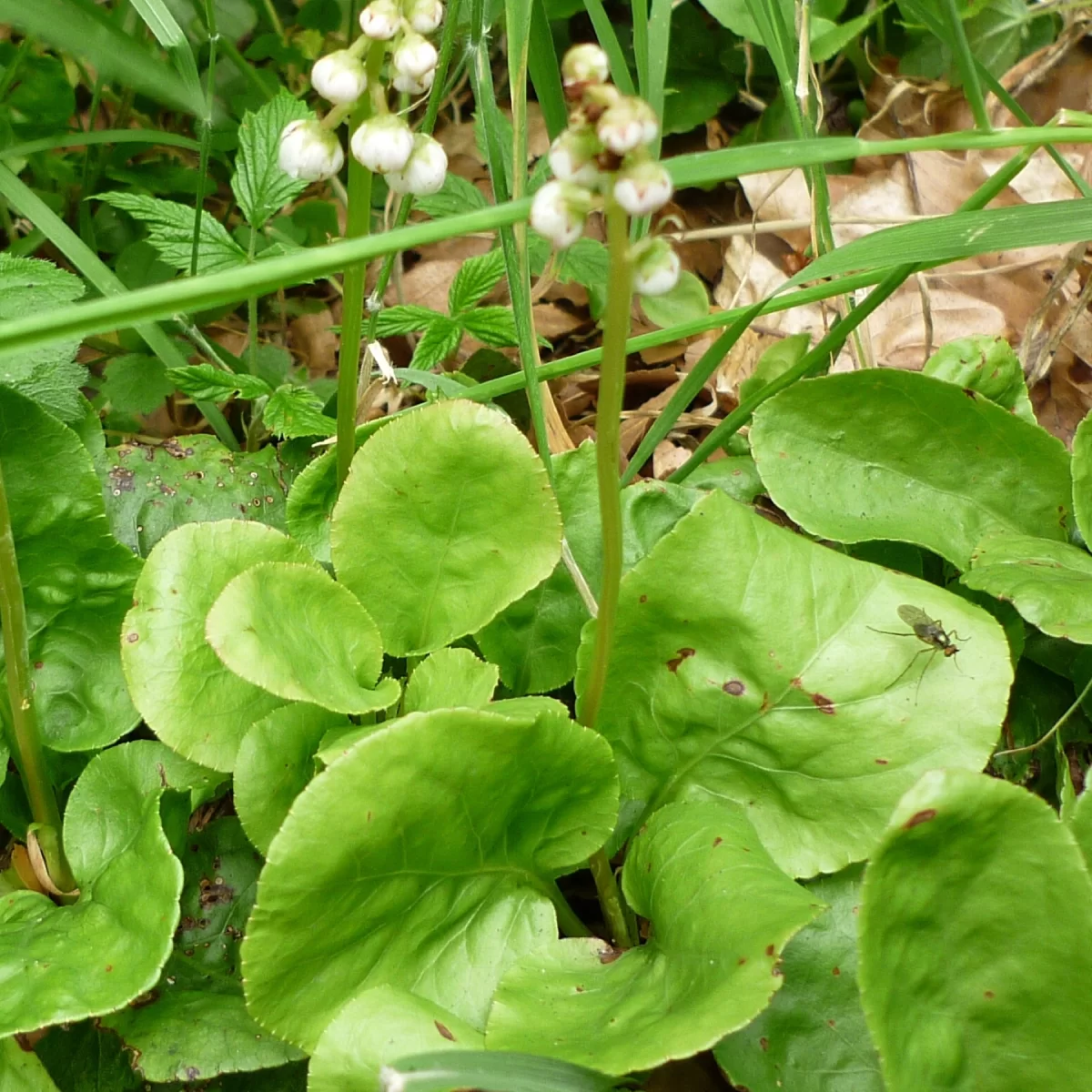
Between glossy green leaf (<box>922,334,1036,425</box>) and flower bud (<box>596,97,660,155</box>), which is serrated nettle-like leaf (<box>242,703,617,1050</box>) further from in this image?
glossy green leaf (<box>922,334,1036,425</box>)

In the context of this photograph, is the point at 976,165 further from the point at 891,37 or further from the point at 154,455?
the point at 154,455

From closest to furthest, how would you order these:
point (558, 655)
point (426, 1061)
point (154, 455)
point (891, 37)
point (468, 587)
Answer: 1. point (426, 1061)
2. point (468, 587)
3. point (558, 655)
4. point (154, 455)
5. point (891, 37)

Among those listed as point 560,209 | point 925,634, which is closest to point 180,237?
point 560,209

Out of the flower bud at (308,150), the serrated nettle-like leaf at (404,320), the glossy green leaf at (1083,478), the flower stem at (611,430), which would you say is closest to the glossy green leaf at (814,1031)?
the flower stem at (611,430)

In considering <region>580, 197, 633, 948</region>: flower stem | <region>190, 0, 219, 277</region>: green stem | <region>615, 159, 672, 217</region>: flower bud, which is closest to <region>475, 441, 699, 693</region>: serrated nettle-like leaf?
<region>580, 197, 633, 948</region>: flower stem

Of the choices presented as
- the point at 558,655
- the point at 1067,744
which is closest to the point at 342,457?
the point at 558,655

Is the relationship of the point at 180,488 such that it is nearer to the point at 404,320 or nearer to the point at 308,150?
the point at 404,320
